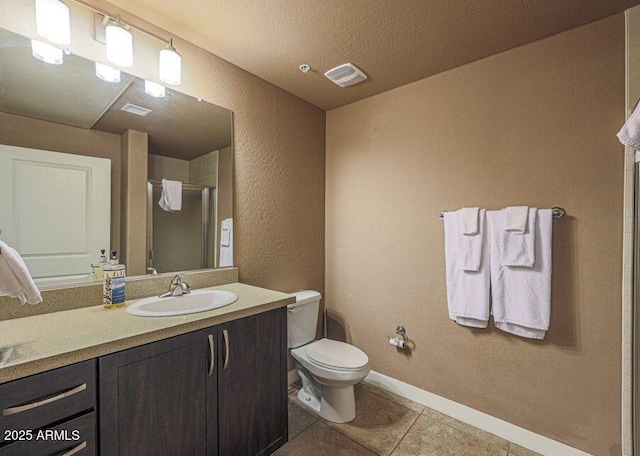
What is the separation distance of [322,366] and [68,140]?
Answer: 1.79 m

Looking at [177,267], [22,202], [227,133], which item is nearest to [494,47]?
[227,133]

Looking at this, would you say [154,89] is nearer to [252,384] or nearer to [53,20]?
[53,20]

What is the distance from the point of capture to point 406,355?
2.15 meters

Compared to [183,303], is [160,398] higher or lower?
lower

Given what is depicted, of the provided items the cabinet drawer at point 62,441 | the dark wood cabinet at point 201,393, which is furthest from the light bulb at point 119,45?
the cabinet drawer at point 62,441

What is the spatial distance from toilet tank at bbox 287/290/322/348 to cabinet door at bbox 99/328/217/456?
0.85 m

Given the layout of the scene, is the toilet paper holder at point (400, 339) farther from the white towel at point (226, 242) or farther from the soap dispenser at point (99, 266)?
the soap dispenser at point (99, 266)

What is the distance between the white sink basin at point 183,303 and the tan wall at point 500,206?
4.00 ft

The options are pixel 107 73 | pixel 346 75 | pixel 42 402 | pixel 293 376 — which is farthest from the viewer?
pixel 293 376

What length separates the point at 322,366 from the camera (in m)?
1.79

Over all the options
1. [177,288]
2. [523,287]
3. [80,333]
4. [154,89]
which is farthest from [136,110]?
[523,287]

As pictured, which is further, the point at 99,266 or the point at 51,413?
the point at 99,266

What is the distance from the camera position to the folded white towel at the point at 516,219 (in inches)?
63.4

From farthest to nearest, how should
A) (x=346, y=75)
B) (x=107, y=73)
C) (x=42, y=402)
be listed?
(x=346, y=75) → (x=107, y=73) → (x=42, y=402)
